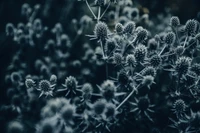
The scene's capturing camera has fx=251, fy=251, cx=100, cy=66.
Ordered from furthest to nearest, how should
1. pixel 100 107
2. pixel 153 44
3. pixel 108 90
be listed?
pixel 153 44
pixel 108 90
pixel 100 107

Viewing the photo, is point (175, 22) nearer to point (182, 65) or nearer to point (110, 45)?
point (182, 65)

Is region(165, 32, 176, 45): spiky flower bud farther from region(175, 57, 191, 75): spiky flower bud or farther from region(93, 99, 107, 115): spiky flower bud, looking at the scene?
region(93, 99, 107, 115): spiky flower bud

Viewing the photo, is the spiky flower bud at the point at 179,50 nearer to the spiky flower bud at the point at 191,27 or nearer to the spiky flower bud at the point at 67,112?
the spiky flower bud at the point at 191,27

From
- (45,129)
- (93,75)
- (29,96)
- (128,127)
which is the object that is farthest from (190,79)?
(29,96)

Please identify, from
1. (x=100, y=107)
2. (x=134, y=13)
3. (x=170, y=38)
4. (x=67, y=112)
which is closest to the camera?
(x=67, y=112)

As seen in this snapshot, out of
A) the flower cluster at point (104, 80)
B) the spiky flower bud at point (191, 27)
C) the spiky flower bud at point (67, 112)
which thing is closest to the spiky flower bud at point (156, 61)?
the flower cluster at point (104, 80)

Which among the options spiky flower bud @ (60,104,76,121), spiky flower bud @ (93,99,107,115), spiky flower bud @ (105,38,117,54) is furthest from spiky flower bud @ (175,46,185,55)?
spiky flower bud @ (60,104,76,121)

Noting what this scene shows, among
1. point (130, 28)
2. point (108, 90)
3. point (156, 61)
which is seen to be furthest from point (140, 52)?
point (108, 90)

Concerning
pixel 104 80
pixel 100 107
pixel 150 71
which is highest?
pixel 150 71

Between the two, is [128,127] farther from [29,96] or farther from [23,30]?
[23,30]
